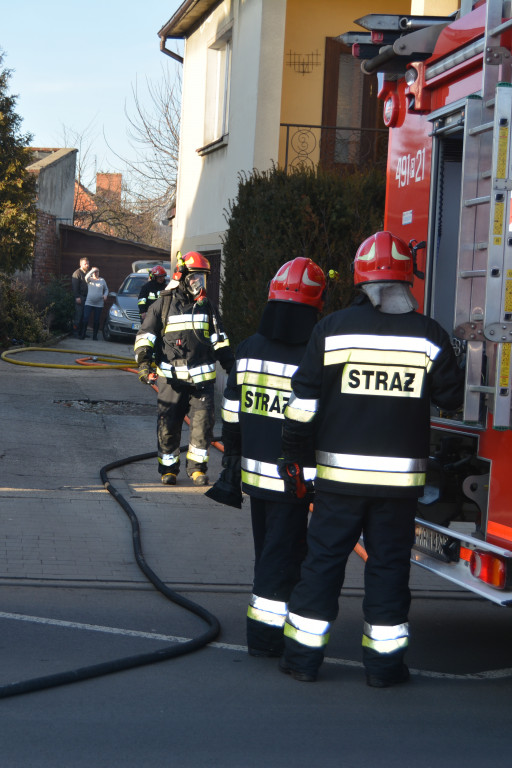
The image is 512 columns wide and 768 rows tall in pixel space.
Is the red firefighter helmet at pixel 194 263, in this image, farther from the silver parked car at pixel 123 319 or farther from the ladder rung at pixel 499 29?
the silver parked car at pixel 123 319

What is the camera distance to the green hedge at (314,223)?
1074 centimetres

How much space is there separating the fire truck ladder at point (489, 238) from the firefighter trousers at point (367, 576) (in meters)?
0.58

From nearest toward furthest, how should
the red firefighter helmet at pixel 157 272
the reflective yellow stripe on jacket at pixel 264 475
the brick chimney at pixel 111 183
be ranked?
the reflective yellow stripe on jacket at pixel 264 475 → the red firefighter helmet at pixel 157 272 → the brick chimney at pixel 111 183

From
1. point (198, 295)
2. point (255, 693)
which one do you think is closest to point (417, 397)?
point (255, 693)

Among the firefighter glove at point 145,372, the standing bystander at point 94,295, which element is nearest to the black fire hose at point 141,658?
the firefighter glove at point 145,372

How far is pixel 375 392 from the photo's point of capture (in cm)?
447

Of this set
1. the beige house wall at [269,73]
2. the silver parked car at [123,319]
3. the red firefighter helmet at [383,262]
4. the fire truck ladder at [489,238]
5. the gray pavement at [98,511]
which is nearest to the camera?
the fire truck ladder at [489,238]

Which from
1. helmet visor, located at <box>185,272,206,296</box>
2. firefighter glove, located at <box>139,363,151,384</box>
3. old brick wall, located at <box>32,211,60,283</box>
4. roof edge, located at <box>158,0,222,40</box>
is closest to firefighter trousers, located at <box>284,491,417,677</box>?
helmet visor, located at <box>185,272,206,296</box>

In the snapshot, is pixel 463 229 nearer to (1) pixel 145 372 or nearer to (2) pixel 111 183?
(1) pixel 145 372

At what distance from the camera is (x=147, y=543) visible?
7.02m

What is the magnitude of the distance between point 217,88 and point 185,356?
30.2 ft

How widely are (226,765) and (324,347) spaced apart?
1742 mm

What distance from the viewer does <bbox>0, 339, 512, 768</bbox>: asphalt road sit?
12.7ft

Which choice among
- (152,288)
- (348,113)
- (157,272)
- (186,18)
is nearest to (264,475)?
(348,113)
